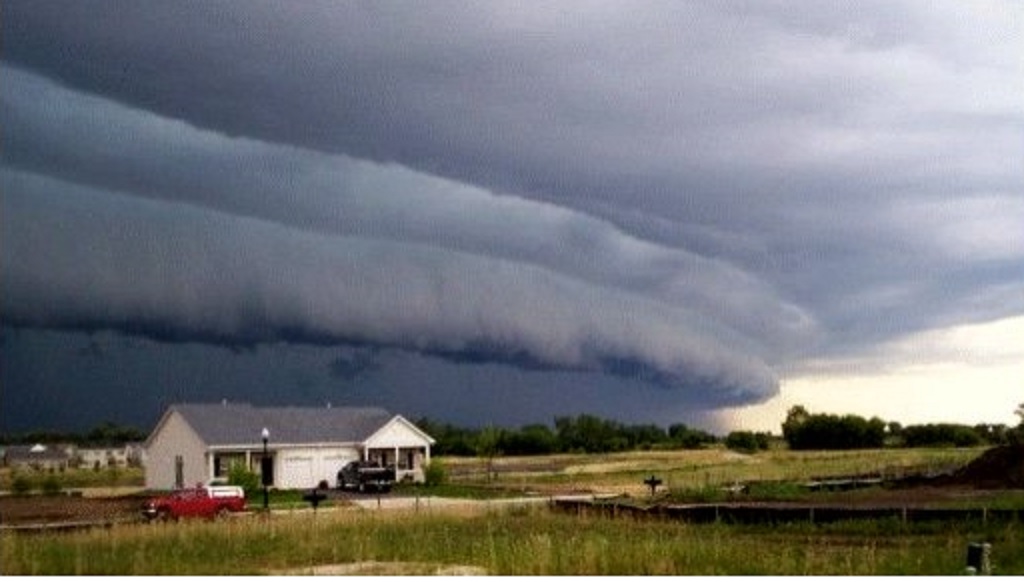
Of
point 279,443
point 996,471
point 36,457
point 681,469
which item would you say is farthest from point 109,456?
point 996,471

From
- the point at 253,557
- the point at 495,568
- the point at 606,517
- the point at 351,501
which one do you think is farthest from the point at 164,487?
the point at 495,568

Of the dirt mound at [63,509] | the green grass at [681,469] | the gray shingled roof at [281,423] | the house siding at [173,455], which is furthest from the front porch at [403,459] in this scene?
the dirt mound at [63,509]

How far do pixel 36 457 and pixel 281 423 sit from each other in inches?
3278

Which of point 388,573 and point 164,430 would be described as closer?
point 388,573

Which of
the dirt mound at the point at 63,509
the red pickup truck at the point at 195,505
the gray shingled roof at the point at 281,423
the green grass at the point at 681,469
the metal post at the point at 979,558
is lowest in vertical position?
the green grass at the point at 681,469

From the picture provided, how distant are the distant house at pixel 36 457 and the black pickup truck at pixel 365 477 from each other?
68.2 metres

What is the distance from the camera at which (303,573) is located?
82.2 feet

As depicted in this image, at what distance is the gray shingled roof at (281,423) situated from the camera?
224ft

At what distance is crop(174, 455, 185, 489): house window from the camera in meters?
68.7

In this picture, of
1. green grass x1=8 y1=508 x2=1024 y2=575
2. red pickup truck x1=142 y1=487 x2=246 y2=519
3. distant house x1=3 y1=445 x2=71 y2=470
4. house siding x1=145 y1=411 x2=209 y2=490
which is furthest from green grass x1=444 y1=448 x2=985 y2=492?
distant house x1=3 y1=445 x2=71 y2=470

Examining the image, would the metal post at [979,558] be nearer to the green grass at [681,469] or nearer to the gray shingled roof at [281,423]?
the green grass at [681,469]

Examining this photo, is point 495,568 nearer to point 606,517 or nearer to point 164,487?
point 606,517

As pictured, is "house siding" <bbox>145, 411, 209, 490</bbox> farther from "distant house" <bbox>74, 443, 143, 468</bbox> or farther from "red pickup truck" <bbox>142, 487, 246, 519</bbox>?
"distant house" <bbox>74, 443, 143, 468</bbox>

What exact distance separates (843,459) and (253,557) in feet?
237
